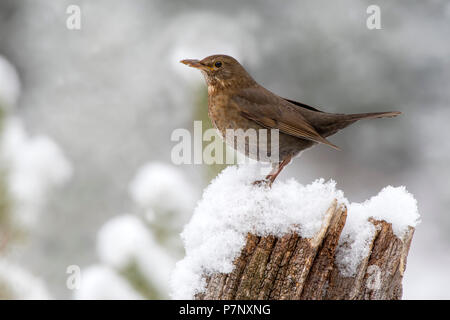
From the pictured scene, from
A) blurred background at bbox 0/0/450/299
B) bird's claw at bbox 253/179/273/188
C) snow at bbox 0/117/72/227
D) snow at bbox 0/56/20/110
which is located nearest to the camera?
bird's claw at bbox 253/179/273/188

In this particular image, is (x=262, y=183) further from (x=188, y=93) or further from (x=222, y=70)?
(x=188, y=93)

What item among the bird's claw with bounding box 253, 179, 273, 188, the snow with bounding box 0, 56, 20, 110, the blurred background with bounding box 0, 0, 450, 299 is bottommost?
the bird's claw with bounding box 253, 179, 273, 188

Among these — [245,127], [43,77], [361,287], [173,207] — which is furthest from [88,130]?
[361,287]

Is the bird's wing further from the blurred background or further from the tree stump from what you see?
the blurred background

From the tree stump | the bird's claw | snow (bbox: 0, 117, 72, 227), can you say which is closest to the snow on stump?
the tree stump

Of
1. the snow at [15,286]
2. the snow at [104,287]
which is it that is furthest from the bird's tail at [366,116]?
the snow at [15,286]

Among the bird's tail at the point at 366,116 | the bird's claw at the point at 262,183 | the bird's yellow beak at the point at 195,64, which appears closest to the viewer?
the bird's claw at the point at 262,183

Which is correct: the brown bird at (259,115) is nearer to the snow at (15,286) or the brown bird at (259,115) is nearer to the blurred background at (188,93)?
the blurred background at (188,93)

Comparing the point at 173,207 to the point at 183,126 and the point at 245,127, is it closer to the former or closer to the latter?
the point at 245,127
